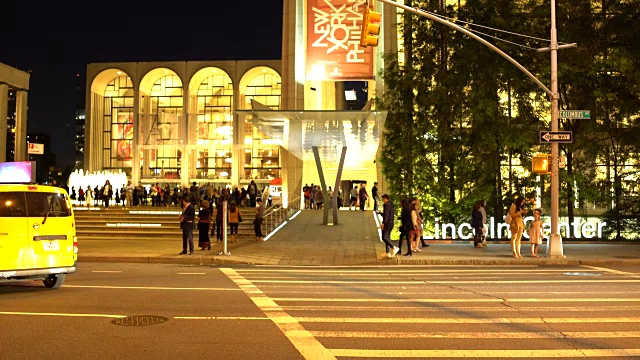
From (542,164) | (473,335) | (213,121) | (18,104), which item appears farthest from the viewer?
(213,121)

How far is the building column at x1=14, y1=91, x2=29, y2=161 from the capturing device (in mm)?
65394

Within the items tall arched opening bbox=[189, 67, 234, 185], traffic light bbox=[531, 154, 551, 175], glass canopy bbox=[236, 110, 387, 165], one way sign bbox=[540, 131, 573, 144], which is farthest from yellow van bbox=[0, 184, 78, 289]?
tall arched opening bbox=[189, 67, 234, 185]

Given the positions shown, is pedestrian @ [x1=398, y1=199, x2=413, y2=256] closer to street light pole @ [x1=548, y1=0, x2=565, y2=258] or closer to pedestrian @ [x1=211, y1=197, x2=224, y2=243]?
street light pole @ [x1=548, y1=0, x2=565, y2=258]

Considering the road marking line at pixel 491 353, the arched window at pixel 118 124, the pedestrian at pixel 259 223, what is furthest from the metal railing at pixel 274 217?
the arched window at pixel 118 124

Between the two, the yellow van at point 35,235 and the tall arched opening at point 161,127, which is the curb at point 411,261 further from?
the tall arched opening at point 161,127

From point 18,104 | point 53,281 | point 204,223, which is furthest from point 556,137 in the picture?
point 18,104

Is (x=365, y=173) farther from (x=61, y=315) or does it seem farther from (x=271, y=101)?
(x=61, y=315)

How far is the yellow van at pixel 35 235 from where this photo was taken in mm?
10547

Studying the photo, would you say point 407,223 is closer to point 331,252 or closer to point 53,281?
point 331,252

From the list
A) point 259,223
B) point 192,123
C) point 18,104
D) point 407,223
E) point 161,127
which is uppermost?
point 18,104

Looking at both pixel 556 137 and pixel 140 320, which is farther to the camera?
pixel 556 137

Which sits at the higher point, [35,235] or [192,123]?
[192,123]

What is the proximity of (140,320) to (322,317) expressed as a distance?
2529 mm

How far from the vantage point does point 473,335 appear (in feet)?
23.9
